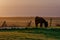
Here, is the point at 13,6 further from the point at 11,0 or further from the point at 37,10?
the point at 37,10

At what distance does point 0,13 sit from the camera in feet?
8.71

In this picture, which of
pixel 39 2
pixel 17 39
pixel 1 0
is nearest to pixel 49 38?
pixel 17 39

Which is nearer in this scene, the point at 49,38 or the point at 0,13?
the point at 49,38

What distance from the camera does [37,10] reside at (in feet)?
8.90

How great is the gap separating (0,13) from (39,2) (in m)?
0.71

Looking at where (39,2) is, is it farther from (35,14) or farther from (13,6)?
(13,6)

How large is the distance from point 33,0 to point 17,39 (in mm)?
1349

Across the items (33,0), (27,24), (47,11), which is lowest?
(27,24)

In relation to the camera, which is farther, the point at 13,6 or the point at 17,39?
the point at 13,6

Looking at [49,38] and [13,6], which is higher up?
[13,6]

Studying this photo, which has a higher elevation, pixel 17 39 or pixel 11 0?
pixel 11 0

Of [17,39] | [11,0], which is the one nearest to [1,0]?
[11,0]

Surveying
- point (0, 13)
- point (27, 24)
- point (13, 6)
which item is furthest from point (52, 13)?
point (0, 13)

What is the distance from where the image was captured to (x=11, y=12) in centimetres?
269
